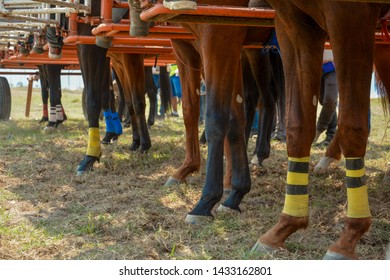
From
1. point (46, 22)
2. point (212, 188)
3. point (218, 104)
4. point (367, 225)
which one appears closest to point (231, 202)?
point (212, 188)

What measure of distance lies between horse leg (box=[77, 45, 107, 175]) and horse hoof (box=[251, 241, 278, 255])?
2.84 m

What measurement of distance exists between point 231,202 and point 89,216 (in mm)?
817

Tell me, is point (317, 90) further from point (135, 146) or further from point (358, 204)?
point (135, 146)

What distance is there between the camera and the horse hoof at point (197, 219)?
3561mm

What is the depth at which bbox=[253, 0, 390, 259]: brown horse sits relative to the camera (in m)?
2.52

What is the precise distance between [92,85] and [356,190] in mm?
3220

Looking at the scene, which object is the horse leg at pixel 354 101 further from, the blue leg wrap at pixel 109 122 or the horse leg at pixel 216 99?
the blue leg wrap at pixel 109 122

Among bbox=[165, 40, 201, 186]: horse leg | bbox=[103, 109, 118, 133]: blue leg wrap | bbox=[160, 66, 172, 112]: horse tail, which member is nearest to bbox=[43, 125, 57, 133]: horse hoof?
bbox=[103, 109, 118, 133]: blue leg wrap

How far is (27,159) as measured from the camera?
21.4 feet

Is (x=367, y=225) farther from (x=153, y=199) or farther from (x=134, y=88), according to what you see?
(x=134, y=88)

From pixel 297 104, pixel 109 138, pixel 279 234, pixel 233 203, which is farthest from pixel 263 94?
pixel 109 138

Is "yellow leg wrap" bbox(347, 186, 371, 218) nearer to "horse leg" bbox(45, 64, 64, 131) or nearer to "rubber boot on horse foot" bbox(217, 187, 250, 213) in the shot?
"rubber boot on horse foot" bbox(217, 187, 250, 213)

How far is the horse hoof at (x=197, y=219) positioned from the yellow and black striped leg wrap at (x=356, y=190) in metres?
1.06

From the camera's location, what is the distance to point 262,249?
2893 mm
